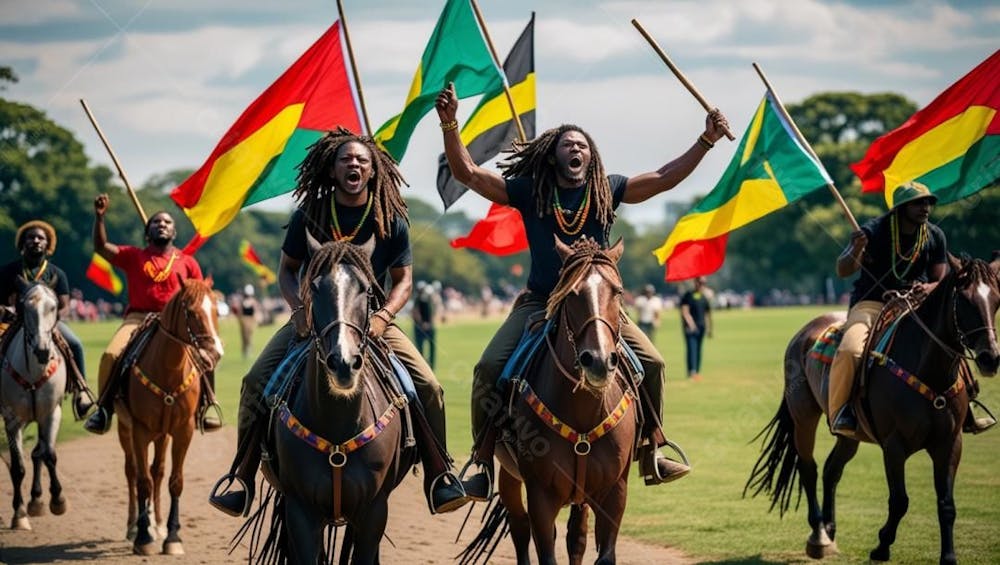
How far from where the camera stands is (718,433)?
2211 cm

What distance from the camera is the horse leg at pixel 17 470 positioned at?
1440cm

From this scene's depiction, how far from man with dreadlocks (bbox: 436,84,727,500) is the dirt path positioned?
2.99m

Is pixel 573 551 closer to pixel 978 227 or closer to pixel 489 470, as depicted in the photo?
pixel 489 470

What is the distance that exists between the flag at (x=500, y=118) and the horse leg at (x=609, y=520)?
16.4 feet

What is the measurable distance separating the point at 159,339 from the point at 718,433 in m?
11.5

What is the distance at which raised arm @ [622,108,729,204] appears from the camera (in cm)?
977

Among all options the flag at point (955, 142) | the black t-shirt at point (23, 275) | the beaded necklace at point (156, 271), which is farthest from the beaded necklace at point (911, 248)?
the black t-shirt at point (23, 275)

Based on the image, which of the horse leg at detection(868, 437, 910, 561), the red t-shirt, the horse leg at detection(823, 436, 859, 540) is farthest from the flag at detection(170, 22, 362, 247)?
the horse leg at detection(868, 437, 910, 561)

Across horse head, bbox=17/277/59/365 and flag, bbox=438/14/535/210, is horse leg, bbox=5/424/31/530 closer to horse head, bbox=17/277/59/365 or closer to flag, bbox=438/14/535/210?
horse head, bbox=17/277/59/365

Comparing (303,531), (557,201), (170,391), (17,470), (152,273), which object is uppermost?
(557,201)

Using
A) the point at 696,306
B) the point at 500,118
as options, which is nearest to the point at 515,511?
the point at 500,118

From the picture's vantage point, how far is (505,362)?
951 centimetres

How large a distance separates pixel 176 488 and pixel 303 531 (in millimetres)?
5446

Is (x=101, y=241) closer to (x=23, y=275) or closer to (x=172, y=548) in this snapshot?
(x=23, y=275)
